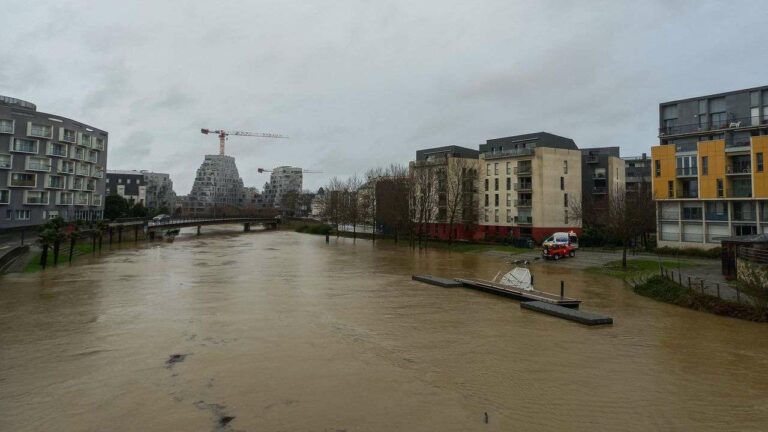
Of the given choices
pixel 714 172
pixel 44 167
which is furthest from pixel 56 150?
pixel 714 172

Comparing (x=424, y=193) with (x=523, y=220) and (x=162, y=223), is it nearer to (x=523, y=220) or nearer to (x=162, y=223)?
(x=523, y=220)

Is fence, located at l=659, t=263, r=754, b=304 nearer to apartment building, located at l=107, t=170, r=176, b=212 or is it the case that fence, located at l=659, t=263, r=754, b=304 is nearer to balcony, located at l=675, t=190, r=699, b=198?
balcony, located at l=675, t=190, r=699, b=198

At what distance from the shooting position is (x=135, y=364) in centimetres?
1356

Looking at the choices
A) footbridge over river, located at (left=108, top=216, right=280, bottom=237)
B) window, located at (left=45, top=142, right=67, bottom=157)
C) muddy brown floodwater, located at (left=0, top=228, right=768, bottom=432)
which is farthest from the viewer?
window, located at (left=45, top=142, right=67, bottom=157)

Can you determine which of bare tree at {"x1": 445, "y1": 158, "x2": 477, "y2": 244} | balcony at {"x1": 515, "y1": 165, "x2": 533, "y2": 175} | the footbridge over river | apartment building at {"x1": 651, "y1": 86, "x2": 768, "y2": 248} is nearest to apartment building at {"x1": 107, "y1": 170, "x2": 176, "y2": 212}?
the footbridge over river

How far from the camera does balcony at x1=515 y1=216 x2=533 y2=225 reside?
69625 millimetres

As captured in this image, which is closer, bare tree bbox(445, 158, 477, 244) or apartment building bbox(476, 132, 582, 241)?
apartment building bbox(476, 132, 582, 241)

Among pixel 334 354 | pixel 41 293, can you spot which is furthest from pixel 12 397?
pixel 41 293

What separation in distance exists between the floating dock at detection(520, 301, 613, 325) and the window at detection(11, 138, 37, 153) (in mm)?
79910

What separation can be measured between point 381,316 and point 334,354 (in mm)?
6127

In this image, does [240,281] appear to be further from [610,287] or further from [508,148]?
[508,148]

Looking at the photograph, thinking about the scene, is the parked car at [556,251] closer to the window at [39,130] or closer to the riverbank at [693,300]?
the riverbank at [693,300]

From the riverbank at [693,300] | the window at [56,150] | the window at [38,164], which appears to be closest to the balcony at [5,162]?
the window at [38,164]

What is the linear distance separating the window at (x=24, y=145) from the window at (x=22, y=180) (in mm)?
3718
